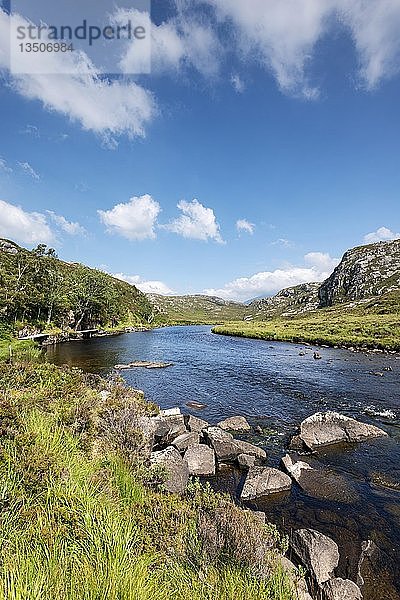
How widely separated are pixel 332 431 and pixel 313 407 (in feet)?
25.8

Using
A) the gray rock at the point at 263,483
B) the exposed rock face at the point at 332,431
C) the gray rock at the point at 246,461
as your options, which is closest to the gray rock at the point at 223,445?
the gray rock at the point at 246,461

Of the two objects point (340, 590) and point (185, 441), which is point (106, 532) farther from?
point (185, 441)

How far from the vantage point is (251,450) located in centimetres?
1933

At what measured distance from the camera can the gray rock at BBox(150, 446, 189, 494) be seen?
13219 mm

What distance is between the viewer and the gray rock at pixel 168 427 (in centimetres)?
2103

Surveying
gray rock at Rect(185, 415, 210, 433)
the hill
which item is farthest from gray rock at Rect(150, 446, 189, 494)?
the hill

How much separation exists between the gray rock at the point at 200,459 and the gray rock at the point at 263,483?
226 centimetres

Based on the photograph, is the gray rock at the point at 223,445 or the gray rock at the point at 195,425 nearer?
the gray rock at the point at 223,445

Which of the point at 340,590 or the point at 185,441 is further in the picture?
the point at 185,441

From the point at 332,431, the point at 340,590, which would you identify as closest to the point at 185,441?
the point at 332,431

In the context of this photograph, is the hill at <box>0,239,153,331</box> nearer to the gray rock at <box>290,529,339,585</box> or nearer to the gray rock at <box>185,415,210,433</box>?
the gray rock at <box>185,415,210,433</box>

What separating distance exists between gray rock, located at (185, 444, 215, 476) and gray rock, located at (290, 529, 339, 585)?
6.34 meters

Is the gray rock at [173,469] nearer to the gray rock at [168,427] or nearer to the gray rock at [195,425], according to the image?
the gray rock at [168,427]

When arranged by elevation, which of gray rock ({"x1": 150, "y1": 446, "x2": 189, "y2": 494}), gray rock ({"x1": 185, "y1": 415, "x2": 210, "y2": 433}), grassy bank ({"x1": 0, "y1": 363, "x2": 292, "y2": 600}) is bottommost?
gray rock ({"x1": 185, "y1": 415, "x2": 210, "y2": 433})
